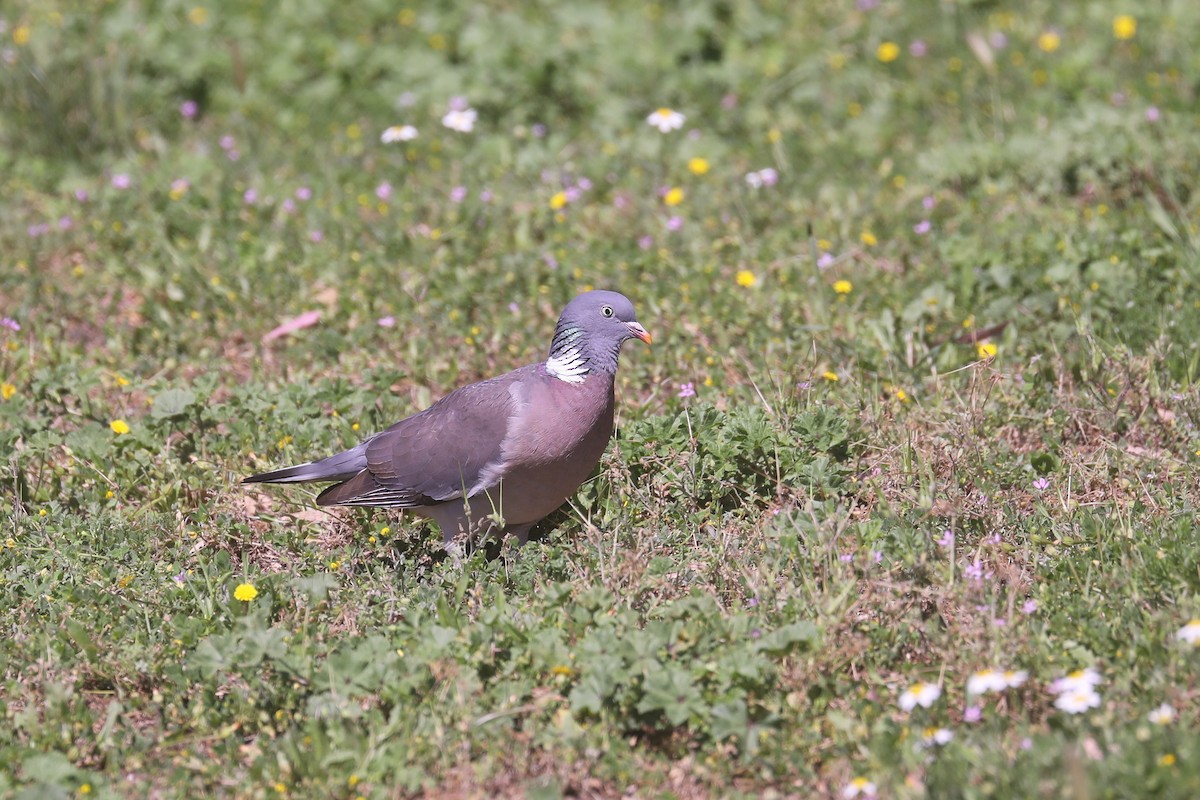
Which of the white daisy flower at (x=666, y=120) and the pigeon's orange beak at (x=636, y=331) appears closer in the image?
the pigeon's orange beak at (x=636, y=331)

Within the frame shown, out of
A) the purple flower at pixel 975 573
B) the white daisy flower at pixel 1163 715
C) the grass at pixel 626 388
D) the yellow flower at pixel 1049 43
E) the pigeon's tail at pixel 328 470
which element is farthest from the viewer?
the yellow flower at pixel 1049 43

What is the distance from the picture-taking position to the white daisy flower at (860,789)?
3330 millimetres

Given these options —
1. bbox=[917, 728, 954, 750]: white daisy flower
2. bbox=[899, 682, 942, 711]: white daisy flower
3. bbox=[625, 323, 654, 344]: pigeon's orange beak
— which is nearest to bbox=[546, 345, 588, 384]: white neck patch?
bbox=[625, 323, 654, 344]: pigeon's orange beak

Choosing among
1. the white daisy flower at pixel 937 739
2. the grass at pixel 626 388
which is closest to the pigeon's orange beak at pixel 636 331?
the grass at pixel 626 388

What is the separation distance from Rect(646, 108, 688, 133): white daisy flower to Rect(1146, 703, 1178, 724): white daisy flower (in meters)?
4.89

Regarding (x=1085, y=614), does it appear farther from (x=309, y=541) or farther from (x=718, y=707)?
(x=309, y=541)

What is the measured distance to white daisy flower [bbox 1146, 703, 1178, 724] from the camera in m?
3.29

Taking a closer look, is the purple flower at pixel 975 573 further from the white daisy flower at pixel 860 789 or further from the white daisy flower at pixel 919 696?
the white daisy flower at pixel 860 789

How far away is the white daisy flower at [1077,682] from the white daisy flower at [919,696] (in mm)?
305

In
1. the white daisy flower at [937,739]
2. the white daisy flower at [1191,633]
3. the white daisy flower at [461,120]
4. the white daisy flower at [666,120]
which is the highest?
the white daisy flower at [1191,633]

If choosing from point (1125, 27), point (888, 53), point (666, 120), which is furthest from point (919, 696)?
point (1125, 27)

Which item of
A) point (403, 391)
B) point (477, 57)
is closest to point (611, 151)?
point (477, 57)

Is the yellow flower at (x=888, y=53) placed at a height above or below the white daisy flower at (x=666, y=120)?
above

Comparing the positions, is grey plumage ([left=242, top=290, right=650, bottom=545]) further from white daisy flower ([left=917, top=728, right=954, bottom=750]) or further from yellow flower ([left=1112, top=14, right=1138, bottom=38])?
yellow flower ([left=1112, top=14, right=1138, bottom=38])
